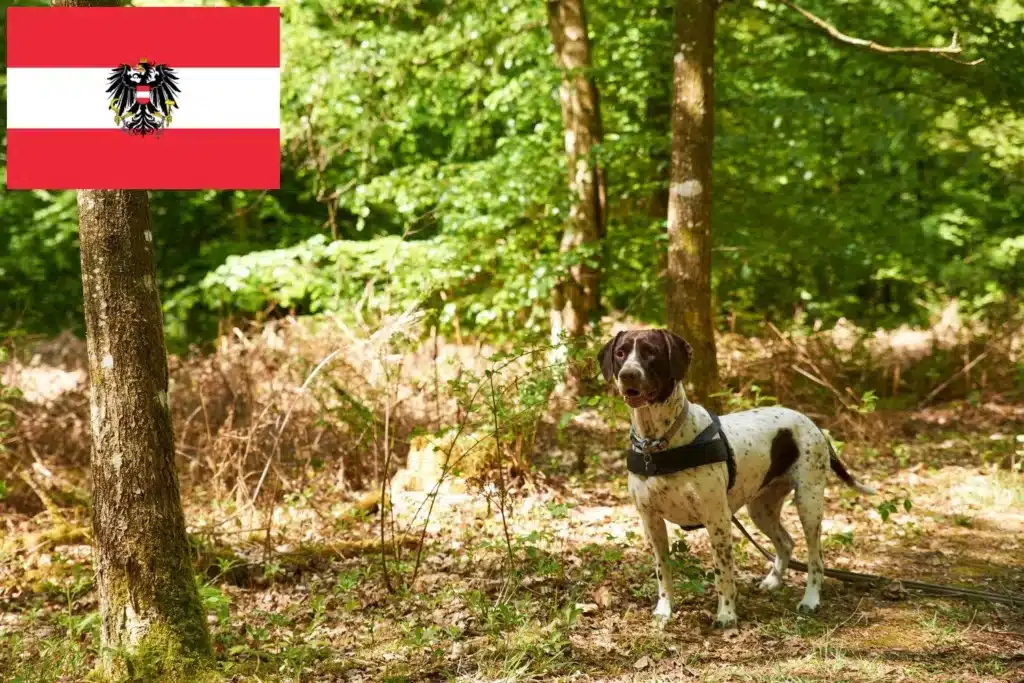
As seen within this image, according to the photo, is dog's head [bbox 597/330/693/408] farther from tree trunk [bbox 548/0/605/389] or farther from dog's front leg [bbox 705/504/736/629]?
tree trunk [bbox 548/0/605/389]

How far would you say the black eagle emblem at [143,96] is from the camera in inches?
183

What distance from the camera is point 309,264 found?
11852 millimetres

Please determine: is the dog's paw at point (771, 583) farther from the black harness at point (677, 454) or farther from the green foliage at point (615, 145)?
the green foliage at point (615, 145)

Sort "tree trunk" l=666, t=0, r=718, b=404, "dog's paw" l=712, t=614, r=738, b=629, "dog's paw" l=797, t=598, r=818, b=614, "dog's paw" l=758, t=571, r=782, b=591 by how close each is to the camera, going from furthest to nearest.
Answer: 1. "tree trunk" l=666, t=0, r=718, b=404
2. "dog's paw" l=758, t=571, r=782, b=591
3. "dog's paw" l=797, t=598, r=818, b=614
4. "dog's paw" l=712, t=614, r=738, b=629

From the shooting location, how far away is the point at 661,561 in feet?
16.8

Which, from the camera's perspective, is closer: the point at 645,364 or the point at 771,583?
the point at 645,364

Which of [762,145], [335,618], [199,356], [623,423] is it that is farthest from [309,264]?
[335,618]

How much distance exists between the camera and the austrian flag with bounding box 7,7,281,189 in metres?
4.41

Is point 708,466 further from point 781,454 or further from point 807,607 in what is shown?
point 807,607

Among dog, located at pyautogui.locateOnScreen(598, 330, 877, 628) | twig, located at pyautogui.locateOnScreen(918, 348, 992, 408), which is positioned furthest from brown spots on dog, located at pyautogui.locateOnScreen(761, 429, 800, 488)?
twig, located at pyautogui.locateOnScreen(918, 348, 992, 408)

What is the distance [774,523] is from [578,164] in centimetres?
643

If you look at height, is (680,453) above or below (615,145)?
below

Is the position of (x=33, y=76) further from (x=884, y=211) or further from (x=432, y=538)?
(x=884, y=211)

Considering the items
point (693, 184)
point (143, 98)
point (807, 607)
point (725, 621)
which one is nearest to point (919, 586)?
point (807, 607)
